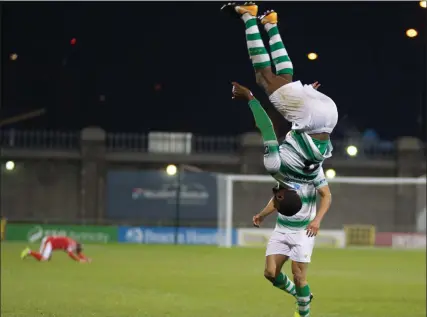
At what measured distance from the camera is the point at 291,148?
915cm

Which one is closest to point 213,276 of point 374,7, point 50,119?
point 374,7

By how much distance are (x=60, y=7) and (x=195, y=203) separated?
18487mm

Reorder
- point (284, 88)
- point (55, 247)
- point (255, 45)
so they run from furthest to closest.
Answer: point (55, 247), point (284, 88), point (255, 45)

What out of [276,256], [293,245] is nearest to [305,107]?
[293,245]

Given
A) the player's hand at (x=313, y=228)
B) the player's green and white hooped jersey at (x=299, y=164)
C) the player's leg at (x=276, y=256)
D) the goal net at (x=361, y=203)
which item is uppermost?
the player's green and white hooped jersey at (x=299, y=164)

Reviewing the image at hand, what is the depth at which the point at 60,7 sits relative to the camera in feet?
98.3

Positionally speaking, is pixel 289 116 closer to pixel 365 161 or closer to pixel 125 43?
pixel 125 43

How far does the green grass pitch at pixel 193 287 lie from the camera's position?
14.1 m

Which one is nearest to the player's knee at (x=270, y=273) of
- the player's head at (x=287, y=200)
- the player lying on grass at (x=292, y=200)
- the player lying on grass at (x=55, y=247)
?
the player lying on grass at (x=292, y=200)

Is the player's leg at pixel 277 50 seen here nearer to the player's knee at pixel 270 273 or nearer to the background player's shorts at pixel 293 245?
the background player's shorts at pixel 293 245

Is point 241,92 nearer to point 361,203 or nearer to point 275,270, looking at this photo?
point 275,270

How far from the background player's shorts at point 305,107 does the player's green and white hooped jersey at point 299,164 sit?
0.60 ft

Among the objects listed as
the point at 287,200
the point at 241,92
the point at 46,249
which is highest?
the point at 241,92

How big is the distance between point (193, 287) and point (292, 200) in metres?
9.56
